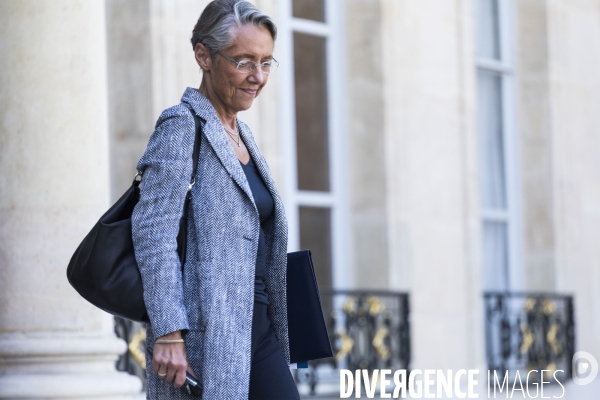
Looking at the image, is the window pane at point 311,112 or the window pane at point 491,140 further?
the window pane at point 491,140

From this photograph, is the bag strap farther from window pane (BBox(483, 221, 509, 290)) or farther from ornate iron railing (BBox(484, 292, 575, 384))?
window pane (BBox(483, 221, 509, 290))

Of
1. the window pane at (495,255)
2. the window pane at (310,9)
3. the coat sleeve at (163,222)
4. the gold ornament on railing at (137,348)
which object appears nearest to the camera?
the coat sleeve at (163,222)

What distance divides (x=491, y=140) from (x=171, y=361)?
23.3 feet

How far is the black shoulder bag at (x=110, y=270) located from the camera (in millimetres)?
2441

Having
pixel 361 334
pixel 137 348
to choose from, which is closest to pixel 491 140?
pixel 361 334

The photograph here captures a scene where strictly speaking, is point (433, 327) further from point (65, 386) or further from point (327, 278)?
point (65, 386)

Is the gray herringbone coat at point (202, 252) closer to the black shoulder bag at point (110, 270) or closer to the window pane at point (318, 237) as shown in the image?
the black shoulder bag at point (110, 270)

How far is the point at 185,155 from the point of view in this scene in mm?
2535

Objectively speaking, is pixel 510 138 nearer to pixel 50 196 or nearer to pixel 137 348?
pixel 137 348

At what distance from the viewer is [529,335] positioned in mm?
8586

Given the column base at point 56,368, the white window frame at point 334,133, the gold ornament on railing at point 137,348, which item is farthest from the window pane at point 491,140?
the column base at point 56,368

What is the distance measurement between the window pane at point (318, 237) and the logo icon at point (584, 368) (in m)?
2.81

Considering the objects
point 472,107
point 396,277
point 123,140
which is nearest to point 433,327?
point 396,277

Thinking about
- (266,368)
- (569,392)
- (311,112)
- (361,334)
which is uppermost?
(311,112)
